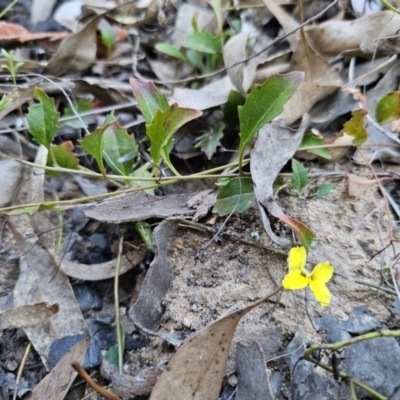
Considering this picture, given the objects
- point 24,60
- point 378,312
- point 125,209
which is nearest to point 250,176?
point 125,209

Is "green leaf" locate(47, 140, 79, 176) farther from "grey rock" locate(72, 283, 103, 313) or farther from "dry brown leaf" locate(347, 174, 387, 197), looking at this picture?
"dry brown leaf" locate(347, 174, 387, 197)

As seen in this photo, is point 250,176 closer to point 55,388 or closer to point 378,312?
point 378,312

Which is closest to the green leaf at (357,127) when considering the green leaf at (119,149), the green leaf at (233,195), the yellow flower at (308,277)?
the green leaf at (233,195)

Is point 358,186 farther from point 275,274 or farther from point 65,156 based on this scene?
point 65,156

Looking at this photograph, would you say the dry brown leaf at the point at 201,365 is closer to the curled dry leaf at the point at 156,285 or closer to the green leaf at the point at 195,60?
the curled dry leaf at the point at 156,285

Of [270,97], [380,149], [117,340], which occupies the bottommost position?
[117,340]
